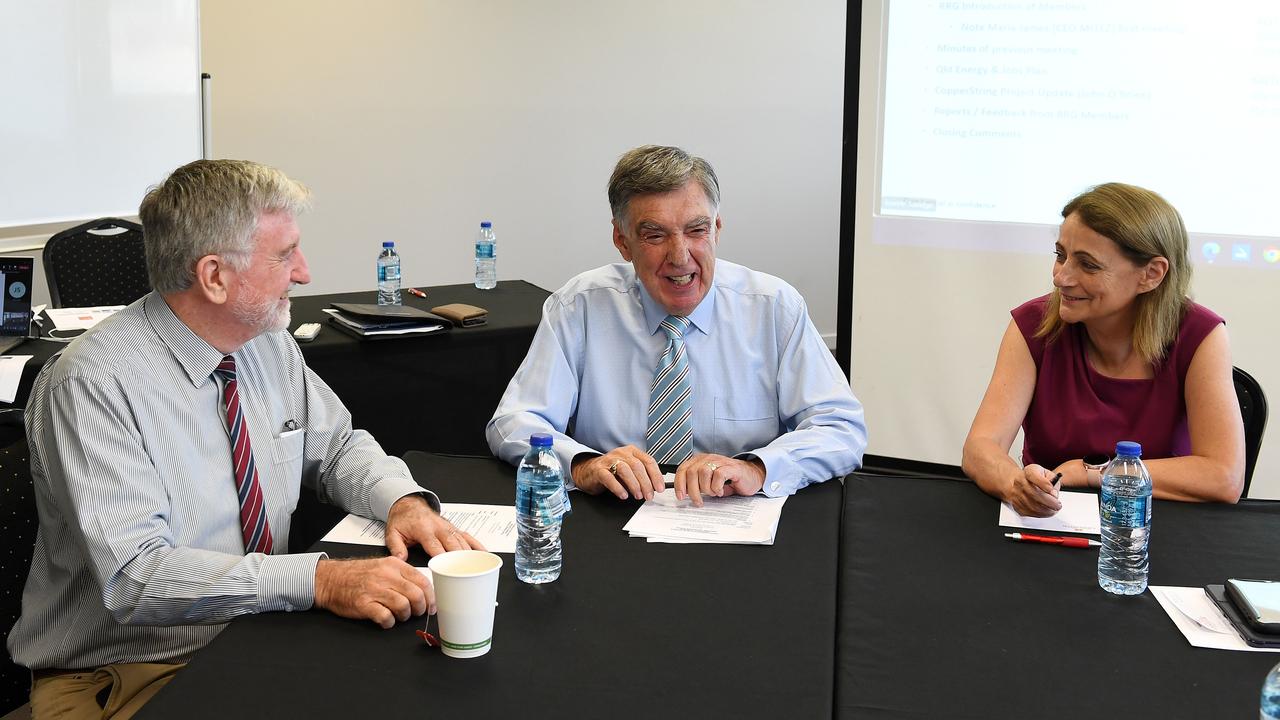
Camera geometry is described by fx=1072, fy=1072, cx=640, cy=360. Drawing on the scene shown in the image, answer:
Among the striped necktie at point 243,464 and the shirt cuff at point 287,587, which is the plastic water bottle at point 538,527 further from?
the striped necktie at point 243,464

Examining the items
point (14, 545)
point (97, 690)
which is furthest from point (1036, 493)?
point (14, 545)

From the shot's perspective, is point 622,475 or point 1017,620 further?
point 622,475

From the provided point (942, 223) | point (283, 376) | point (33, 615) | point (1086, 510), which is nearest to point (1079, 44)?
point (942, 223)

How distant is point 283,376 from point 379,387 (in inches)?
55.7

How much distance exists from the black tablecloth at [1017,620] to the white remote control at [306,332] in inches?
76.7

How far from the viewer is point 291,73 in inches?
208

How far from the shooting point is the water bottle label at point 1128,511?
1.65 metres

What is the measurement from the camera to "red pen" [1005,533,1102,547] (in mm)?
1773

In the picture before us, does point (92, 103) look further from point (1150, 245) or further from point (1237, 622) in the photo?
point (1237, 622)

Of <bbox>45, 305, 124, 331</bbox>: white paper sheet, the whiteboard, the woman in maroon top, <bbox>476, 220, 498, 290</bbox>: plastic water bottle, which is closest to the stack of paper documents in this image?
the woman in maroon top

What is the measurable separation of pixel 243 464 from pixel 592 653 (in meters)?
0.77

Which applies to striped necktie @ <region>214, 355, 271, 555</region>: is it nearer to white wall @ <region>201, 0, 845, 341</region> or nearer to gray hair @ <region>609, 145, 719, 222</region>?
gray hair @ <region>609, 145, 719, 222</region>

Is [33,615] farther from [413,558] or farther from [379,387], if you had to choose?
[379,387]

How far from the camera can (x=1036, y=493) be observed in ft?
6.16
